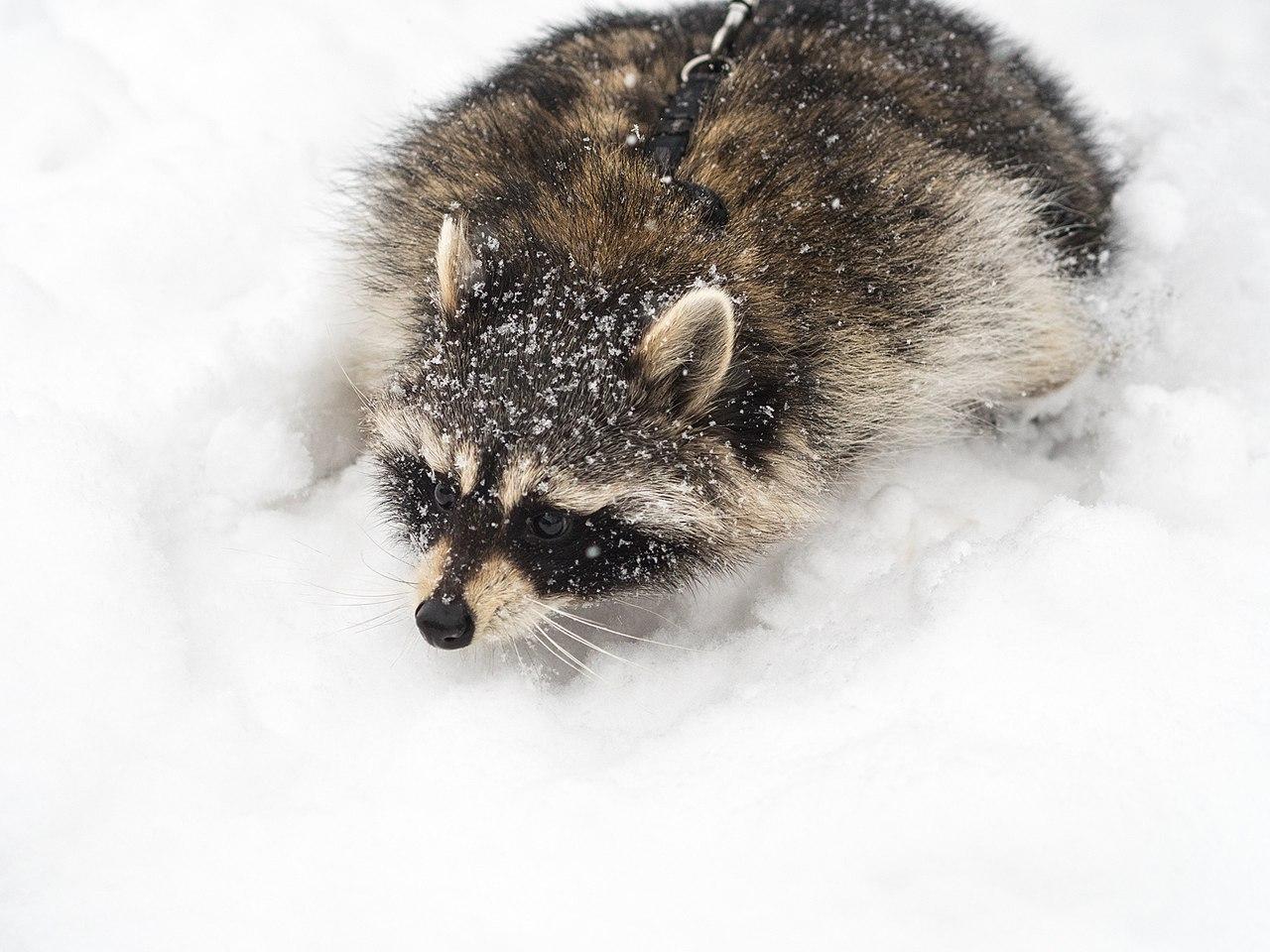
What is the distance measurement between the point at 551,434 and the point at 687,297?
474mm

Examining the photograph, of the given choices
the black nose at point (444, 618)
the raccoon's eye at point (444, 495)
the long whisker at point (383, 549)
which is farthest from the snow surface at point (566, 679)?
the raccoon's eye at point (444, 495)

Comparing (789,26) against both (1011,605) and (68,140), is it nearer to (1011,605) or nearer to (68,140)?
(1011,605)

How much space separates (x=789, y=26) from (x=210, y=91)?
2.65 meters

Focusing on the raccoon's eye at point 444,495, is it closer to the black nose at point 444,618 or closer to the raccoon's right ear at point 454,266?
the black nose at point 444,618

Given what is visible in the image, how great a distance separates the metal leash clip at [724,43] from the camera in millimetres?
3219

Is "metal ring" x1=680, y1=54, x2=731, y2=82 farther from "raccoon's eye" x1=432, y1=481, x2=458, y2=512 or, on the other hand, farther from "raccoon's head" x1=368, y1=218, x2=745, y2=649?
"raccoon's eye" x1=432, y1=481, x2=458, y2=512

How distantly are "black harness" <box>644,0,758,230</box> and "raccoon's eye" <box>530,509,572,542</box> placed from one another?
94 centimetres

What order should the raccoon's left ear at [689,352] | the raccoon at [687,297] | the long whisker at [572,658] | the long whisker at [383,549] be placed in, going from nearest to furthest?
the raccoon's left ear at [689,352] → the raccoon at [687,297] → the long whisker at [572,658] → the long whisker at [383,549]

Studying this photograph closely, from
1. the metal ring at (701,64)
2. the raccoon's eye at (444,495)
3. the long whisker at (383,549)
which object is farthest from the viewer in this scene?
the metal ring at (701,64)

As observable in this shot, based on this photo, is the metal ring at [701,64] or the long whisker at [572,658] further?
the metal ring at [701,64]

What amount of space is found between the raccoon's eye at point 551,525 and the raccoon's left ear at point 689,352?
389mm

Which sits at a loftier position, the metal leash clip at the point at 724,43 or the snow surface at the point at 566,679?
the metal leash clip at the point at 724,43

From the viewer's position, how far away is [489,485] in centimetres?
241

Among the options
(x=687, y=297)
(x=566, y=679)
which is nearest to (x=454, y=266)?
(x=687, y=297)
